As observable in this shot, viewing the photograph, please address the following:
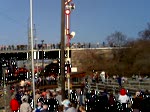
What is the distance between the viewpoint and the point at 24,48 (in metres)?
106

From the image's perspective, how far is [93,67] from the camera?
10275 centimetres

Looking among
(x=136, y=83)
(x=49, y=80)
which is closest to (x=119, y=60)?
(x=49, y=80)

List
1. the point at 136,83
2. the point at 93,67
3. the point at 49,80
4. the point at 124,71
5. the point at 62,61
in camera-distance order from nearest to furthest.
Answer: the point at 62,61, the point at 136,83, the point at 49,80, the point at 124,71, the point at 93,67

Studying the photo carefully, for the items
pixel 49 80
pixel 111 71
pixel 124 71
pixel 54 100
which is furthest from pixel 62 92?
pixel 111 71

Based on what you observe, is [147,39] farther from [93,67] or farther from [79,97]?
[79,97]

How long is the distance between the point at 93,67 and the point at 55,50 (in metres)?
9.48

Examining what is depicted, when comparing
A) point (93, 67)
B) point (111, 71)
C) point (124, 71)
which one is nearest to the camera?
point (124, 71)

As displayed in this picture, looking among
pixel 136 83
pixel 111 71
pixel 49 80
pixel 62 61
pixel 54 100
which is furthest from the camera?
pixel 111 71

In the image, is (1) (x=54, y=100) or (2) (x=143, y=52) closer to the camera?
(1) (x=54, y=100)

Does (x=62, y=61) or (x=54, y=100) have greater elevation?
(x=62, y=61)

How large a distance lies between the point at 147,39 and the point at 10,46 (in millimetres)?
31017

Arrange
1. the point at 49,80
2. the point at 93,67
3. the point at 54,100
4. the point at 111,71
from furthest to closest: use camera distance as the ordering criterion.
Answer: the point at 93,67 → the point at 111,71 → the point at 49,80 → the point at 54,100

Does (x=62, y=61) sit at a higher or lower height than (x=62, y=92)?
higher

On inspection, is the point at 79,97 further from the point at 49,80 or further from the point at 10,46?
the point at 10,46
